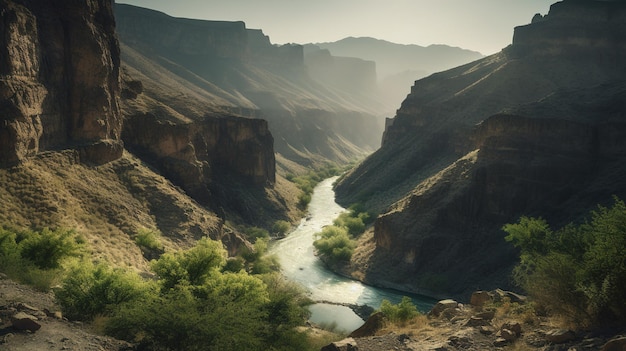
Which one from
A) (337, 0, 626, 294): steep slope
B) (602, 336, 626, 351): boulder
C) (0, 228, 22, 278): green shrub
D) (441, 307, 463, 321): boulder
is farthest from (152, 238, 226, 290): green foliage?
(337, 0, 626, 294): steep slope

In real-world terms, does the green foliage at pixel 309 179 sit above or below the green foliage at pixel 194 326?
below

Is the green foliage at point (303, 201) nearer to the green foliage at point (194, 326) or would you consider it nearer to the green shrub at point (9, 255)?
the green shrub at point (9, 255)

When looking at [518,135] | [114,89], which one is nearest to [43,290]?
[114,89]

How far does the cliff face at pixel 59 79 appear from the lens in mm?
39125

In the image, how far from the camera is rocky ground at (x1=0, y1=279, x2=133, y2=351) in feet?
54.0

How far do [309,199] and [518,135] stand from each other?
1931 inches

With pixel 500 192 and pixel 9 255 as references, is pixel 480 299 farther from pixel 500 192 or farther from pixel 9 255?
pixel 500 192

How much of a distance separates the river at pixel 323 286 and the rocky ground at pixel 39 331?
26.0 meters

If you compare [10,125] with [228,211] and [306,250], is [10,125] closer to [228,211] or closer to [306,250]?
[228,211]

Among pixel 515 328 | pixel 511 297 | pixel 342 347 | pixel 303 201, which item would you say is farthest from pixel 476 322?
pixel 303 201

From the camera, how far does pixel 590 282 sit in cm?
1866

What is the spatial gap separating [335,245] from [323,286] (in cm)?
1083

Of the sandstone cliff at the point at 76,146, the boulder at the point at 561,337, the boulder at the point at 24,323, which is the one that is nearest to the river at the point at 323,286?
the sandstone cliff at the point at 76,146

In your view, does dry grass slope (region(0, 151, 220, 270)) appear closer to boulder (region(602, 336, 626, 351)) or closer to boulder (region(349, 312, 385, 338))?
boulder (region(349, 312, 385, 338))
